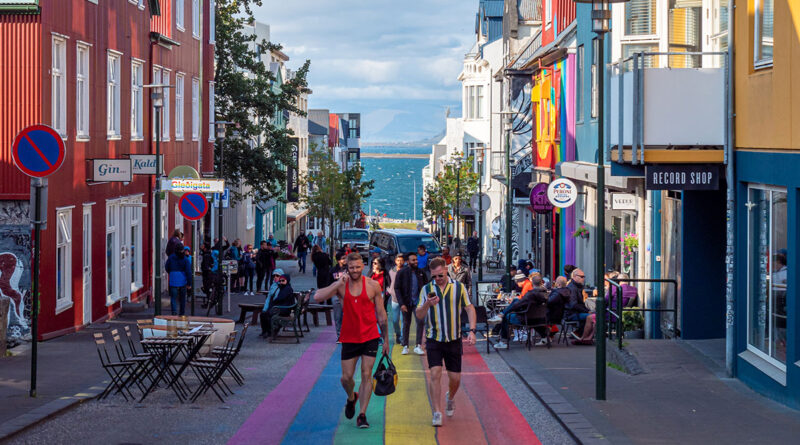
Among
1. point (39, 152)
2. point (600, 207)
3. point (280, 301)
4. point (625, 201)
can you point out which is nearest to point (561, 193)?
point (625, 201)

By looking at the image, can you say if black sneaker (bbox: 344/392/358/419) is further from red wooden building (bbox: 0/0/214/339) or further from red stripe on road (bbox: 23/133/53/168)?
red wooden building (bbox: 0/0/214/339)

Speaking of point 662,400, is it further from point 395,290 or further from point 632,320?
point 632,320

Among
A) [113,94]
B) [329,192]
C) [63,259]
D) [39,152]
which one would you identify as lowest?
[63,259]

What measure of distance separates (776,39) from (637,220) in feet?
29.6

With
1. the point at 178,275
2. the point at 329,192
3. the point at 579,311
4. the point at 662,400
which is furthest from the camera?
the point at 329,192

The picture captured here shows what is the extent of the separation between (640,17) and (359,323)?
459 inches

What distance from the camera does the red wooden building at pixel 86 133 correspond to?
62.4ft

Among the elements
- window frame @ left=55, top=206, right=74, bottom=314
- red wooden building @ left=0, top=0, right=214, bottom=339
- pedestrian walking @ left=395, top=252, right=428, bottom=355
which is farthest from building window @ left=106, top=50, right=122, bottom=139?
pedestrian walking @ left=395, top=252, right=428, bottom=355

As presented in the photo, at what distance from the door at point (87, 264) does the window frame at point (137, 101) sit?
4.38m

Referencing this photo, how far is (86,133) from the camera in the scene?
22359 mm

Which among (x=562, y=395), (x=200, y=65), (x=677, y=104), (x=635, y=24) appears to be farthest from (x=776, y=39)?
(x=200, y=65)

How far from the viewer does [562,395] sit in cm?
1337

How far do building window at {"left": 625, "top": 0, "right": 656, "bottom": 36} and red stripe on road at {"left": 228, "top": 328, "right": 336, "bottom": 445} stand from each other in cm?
835

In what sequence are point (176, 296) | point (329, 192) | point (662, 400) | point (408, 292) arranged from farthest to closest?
point (329, 192) < point (176, 296) < point (408, 292) < point (662, 400)
